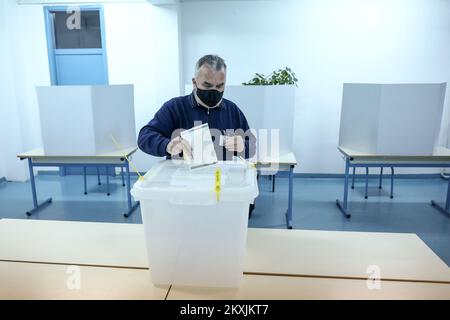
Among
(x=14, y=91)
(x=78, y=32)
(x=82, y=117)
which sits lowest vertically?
(x=82, y=117)

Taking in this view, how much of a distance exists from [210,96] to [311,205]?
236cm

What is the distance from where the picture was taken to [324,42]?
159 inches

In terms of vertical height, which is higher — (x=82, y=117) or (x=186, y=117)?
(x=186, y=117)

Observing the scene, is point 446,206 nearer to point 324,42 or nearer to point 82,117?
point 324,42

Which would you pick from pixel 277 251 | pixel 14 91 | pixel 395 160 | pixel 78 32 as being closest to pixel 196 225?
pixel 277 251

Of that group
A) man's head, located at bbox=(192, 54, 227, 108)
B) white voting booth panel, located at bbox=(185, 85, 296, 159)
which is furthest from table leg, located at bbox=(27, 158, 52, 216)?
man's head, located at bbox=(192, 54, 227, 108)

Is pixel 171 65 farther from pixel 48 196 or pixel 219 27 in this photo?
pixel 48 196

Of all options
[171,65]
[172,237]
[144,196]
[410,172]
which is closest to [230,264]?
[172,237]

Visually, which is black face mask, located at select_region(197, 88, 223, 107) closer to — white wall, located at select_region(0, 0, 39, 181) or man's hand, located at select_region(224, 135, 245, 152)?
man's hand, located at select_region(224, 135, 245, 152)

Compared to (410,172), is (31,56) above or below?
above

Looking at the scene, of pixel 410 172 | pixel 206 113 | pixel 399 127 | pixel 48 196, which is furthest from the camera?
pixel 410 172

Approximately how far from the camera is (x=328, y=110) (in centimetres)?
423

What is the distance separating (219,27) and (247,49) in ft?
1.43

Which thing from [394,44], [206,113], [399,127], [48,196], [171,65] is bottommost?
[48,196]
